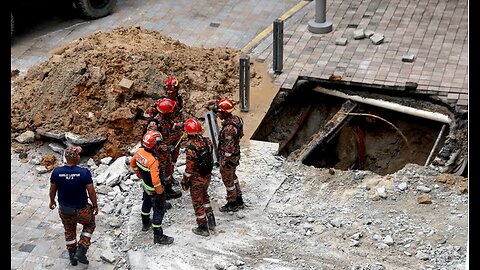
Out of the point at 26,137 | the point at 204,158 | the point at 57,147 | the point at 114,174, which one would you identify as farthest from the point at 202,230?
the point at 26,137

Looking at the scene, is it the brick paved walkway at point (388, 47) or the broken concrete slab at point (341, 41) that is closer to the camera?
the brick paved walkway at point (388, 47)

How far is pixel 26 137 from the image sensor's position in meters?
12.6

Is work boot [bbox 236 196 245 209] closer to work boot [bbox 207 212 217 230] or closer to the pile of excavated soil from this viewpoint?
work boot [bbox 207 212 217 230]

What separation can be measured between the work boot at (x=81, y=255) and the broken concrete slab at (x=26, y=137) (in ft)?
10.1

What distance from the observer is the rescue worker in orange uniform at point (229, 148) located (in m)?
10.4

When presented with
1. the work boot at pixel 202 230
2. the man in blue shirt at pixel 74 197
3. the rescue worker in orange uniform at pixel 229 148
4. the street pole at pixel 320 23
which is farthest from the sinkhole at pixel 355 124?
the man in blue shirt at pixel 74 197

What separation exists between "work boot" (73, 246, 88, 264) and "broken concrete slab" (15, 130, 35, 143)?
3.06 metres

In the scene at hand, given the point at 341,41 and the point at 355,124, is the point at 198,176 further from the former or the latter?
the point at 341,41

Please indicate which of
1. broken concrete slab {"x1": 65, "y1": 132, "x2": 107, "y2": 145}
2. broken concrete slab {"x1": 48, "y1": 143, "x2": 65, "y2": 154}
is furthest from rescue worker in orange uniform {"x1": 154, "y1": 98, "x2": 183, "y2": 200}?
broken concrete slab {"x1": 48, "y1": 143, "x2": 65, "y2": 154}

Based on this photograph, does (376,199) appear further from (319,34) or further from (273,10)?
(273,10)

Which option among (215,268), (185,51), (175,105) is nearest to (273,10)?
(185,51)

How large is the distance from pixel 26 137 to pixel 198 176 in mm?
3584

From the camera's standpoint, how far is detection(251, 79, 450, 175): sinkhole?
526 inches

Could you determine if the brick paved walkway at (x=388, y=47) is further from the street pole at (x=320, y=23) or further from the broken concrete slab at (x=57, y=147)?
the broken concrete slab at (x=57, y=147)
